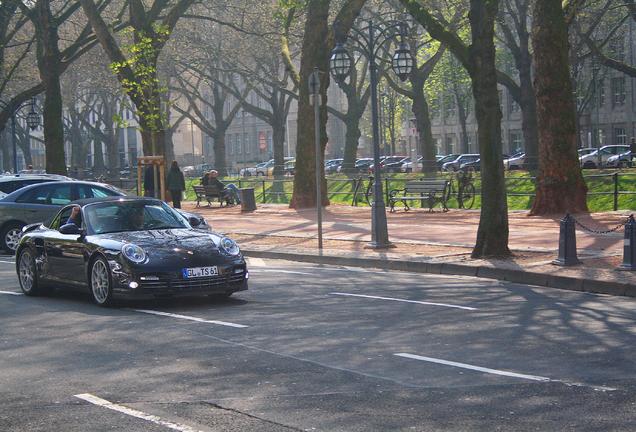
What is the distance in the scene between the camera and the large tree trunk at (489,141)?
19.1 metres

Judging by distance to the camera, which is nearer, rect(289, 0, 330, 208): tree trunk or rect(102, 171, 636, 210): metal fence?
rect(102, 171, 636, 210): metal fence

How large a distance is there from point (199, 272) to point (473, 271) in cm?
604

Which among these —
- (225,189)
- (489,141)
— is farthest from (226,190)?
(489,141)

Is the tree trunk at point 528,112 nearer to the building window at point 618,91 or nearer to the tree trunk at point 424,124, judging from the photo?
the tree trunk at point 424,124

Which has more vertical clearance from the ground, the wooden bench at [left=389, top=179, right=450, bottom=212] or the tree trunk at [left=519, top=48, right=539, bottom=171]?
the tree trunk at [left=519, top=48, right=539, bottom=171]

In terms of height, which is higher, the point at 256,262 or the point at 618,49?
the point at 618,49

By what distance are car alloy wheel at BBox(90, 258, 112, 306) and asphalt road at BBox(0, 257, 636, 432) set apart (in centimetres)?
21

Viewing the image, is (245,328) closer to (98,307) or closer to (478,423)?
(98,307)

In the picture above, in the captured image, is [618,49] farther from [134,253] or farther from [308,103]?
[134,253]

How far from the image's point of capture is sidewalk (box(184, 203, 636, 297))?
1688 centimetres

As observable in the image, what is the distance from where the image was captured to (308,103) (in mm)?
35094

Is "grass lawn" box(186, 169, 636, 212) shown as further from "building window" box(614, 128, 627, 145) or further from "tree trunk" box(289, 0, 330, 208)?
"building window" box(614, 128, 627, 145)

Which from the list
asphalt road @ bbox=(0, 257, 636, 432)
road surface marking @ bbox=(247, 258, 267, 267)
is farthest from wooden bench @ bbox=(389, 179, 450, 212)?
asphalt road @ bbox=(0, 257, 636, 432)

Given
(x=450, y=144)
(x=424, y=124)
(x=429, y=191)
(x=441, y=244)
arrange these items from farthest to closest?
(x=450, y=144)
(x=424, y=124)
(x=429, y=191)
(x=441, y=244)
